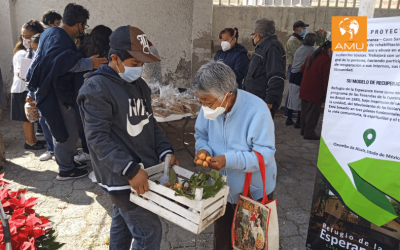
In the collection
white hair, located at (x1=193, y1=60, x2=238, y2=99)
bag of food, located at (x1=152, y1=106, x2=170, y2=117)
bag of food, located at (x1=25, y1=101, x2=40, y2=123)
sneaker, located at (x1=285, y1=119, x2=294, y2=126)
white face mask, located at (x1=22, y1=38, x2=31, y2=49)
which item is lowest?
sneaker, located at (x1=285, y1=119, x2=294, y2=126)

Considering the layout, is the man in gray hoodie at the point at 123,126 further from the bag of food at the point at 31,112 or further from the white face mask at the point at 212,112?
the bag of food at the point at 31,112

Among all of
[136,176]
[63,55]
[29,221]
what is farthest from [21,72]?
[136,176]

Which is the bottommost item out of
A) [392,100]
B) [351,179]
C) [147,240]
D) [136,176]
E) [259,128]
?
[147,240]

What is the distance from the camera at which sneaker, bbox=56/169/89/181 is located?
13.4ft

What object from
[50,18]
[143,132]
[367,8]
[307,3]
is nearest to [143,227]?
[143,132]

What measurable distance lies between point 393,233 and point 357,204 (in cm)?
27

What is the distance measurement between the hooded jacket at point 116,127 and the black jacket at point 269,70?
2288 millimetres

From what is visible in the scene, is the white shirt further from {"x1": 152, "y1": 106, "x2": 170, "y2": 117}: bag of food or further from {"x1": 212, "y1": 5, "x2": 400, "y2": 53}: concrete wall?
{"x1": 212, "y1": 5, "x2": 400, "y2": 53}: concrete wall

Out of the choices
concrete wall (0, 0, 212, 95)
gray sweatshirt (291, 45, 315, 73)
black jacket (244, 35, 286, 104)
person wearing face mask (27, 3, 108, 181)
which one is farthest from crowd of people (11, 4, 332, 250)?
concrete wall (0, 0, 212, 95)

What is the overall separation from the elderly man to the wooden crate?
8.22ft

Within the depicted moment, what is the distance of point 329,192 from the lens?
7.99 ft

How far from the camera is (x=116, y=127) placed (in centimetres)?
194

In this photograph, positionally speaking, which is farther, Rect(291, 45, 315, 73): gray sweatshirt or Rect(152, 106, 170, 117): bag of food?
Rect(291, 45, 315, 73): gray sweatshirt

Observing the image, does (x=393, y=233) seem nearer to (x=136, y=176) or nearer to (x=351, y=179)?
(x=351, y=179)
